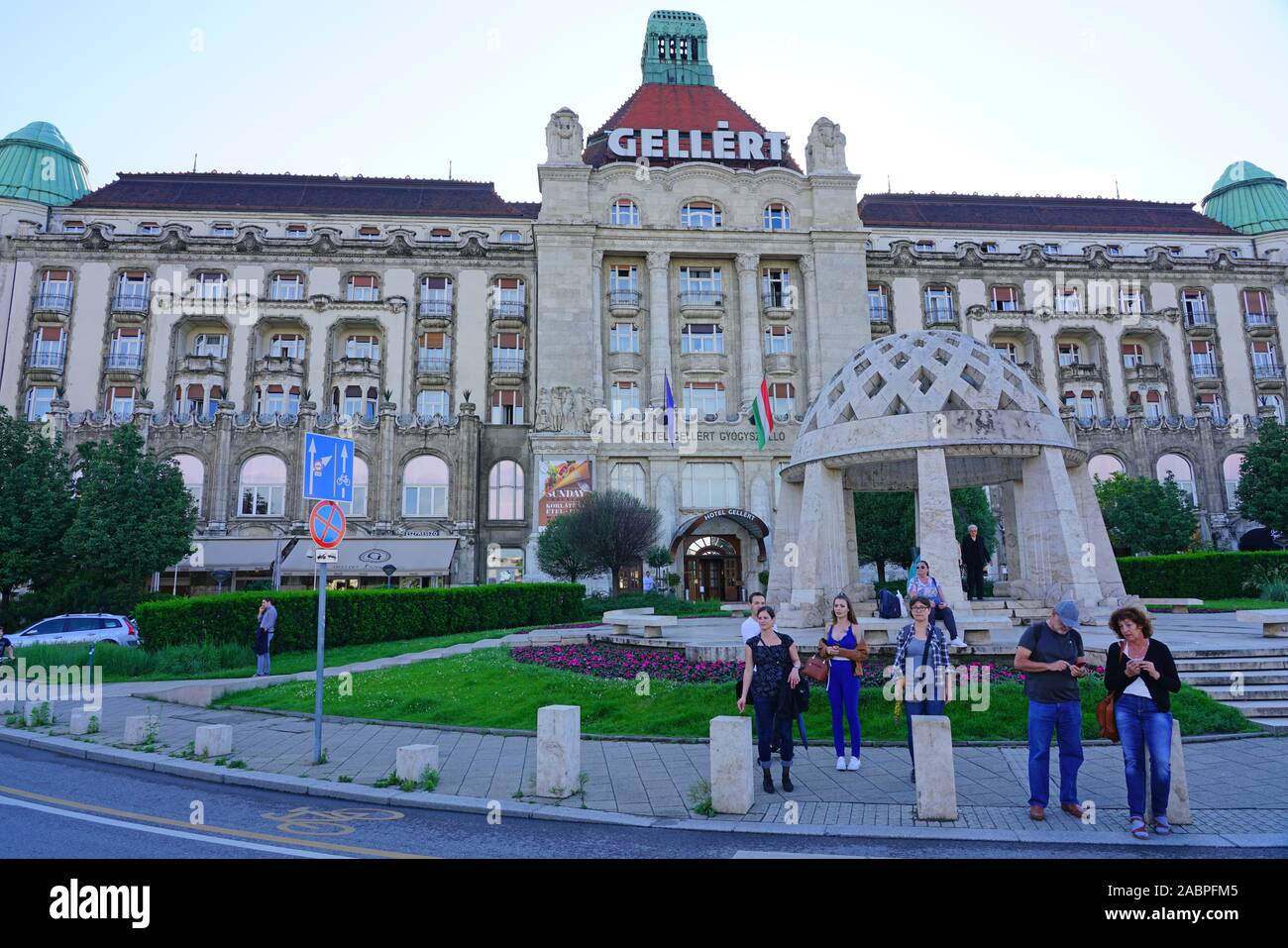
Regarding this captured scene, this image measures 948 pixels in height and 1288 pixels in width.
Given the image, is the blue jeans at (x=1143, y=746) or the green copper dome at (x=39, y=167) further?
the green copper dome at (x=39, y=167)

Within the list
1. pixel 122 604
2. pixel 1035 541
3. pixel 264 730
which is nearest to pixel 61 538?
pixel 122 604

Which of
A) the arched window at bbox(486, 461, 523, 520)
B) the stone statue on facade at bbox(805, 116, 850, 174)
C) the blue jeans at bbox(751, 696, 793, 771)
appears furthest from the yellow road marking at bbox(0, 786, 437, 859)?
the stone statue on facade at bbox(805, 116, 850, 174)

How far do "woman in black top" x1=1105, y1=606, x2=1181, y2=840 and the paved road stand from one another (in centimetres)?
52

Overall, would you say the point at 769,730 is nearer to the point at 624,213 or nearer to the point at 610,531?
the point at 610,531

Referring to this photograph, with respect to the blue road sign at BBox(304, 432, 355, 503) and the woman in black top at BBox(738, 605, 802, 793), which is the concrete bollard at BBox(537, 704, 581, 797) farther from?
the blue road sign at BBox(304, 432, 355, 503)

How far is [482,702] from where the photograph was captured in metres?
13.5

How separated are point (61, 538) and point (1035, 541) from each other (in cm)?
3537

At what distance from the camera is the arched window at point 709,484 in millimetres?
46688

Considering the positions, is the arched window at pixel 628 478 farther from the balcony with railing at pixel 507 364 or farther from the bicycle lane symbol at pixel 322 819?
the bicycle lane symbol at pixel 322 819

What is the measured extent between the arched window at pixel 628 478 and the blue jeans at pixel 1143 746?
39124 millimetres

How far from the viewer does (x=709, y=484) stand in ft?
154

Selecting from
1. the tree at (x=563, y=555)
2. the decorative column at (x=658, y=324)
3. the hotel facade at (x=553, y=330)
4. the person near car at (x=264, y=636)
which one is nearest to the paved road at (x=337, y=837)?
the person near car at (x=264, y=636)

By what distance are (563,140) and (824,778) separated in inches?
A: 1970

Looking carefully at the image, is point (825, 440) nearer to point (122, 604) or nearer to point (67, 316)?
point (122, 604)
